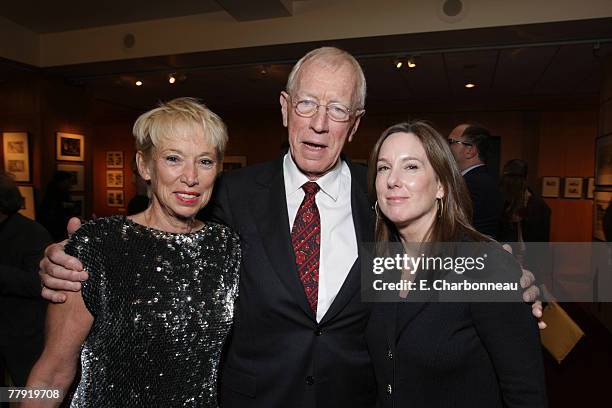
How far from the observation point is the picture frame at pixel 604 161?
198 inches

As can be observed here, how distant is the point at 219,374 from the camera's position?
1.74 metres

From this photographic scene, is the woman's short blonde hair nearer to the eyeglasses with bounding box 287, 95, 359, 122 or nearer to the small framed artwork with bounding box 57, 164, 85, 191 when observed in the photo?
the eyeglasses with bounding box 287, 95, 359, 122

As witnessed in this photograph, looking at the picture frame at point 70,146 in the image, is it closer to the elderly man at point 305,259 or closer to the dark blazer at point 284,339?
the elderly man at point 305,259

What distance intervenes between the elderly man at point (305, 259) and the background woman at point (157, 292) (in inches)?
4.5

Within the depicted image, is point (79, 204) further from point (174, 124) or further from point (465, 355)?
point (465, 355)

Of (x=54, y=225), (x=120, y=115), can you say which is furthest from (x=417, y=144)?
(x=120, y=115)

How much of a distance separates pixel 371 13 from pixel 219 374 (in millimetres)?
3824

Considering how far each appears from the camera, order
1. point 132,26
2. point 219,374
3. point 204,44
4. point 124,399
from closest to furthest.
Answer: point 124,399 → point 219,374 → point 204,44 → point 132,26

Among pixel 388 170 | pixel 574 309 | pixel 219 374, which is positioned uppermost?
pixel 388 170

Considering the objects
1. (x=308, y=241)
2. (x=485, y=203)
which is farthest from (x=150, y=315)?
(x=485, y=203)

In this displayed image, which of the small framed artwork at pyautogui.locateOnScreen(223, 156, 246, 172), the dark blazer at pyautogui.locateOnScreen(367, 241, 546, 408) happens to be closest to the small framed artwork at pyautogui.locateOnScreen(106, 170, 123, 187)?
the small framed artwork at pyautogui.locateOnScreen(223, 156, 246, 172)

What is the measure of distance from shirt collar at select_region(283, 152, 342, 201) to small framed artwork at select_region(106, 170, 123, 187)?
408 inches

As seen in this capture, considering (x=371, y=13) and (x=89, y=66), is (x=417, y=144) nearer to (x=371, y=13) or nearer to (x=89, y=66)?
(x=371, y=13)

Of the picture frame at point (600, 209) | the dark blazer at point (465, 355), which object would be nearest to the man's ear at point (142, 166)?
the dark blazer at point (465, 355)
